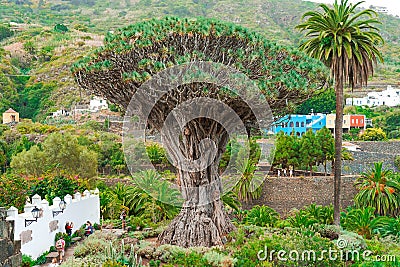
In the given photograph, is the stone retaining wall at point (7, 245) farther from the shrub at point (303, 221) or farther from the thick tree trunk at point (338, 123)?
the thick tree trunk at point (338, 123)

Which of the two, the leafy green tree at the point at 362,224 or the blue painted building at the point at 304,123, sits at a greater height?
the blue painted building at the point at 304,123

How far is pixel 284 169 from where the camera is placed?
32.0 m

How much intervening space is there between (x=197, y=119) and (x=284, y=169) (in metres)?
18.7

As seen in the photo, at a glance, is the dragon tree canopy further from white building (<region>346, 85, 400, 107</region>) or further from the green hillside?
white building (<region>346, 85, 400, 107</region>)

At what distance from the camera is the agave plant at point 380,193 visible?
23.3 metres

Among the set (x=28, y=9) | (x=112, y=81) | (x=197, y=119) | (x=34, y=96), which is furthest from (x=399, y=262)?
(x=28, y=9)

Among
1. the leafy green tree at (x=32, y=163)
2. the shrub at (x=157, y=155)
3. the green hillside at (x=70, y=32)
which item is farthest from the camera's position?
the green hillside at (x=70, y=32)

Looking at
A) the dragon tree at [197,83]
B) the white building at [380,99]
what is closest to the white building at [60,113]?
the white building at [380,99]

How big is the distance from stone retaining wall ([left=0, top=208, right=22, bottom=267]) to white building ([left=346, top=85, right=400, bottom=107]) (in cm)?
5937

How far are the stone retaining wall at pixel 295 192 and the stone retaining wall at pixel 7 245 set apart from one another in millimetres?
18501

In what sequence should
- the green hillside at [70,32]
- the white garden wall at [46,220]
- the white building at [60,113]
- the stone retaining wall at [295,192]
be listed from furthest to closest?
the green hillside at [70,32]
the white building at [60,113]
the stone retaining wall at [295,192]
the white garden wall at [46,220]

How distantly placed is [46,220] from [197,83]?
5.49 m

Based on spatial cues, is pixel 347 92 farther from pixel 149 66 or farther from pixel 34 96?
pixel 149 66

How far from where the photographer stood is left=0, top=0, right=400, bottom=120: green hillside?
2630 inches
